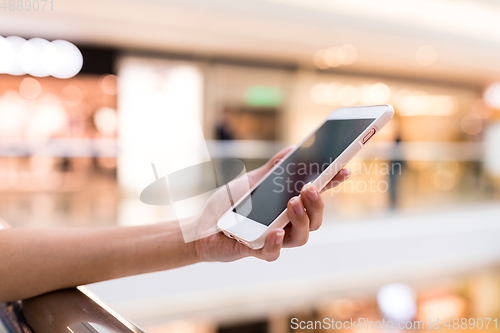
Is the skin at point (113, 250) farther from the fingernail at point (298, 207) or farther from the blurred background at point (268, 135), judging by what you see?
the blurred background at point (268, 135)

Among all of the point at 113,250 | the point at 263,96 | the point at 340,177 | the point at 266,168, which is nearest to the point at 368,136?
the point at 340,177

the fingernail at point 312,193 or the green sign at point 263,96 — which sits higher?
the green sign at point 263,96

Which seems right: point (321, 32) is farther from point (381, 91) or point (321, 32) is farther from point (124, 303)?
point (124, 303)

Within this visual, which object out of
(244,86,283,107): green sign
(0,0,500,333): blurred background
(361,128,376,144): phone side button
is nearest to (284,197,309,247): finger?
(361,128,376,144): phone side button

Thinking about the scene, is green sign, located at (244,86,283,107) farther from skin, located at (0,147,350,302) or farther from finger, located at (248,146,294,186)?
skin, located at (0,147,350,302)

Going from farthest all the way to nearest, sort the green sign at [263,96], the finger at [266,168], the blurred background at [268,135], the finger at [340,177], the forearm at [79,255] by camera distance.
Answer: the green sign at [263,96]
the blurred background at [268,135]
the finger at [266,168]
the finger at [340,177]
the forearm at [79,255]

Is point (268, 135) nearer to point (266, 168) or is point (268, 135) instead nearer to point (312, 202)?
point (266, 168)

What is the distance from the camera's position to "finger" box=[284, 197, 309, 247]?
51 cm

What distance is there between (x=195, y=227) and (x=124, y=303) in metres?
2.07

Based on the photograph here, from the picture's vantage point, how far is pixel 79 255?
0.49 m

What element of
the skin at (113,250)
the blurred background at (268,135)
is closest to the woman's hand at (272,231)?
the skin at (113,250)

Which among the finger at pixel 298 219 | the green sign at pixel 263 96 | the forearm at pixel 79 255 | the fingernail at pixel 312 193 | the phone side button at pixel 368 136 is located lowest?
the forearm at pixel 79 255

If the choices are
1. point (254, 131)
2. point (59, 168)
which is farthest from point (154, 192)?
point (254, 131)

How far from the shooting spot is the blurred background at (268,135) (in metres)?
2.92
